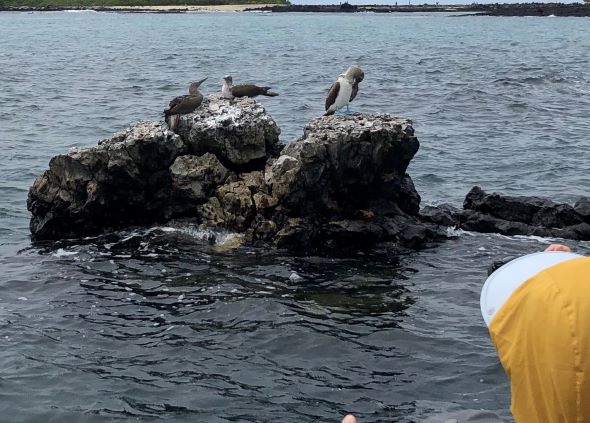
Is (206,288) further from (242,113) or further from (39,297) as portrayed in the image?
(242,113)

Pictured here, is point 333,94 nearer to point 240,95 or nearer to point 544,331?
point 240,95

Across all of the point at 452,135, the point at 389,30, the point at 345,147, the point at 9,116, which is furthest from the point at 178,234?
the point at 389,30

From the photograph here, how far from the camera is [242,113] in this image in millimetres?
14953

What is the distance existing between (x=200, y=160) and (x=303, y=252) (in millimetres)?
2726

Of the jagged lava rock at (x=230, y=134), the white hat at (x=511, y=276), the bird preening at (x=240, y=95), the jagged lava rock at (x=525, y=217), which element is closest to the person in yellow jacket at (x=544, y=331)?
the white hat at (x=511, y=276)

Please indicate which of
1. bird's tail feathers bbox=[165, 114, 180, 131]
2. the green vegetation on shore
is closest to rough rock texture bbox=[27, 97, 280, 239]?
bird's tail feathers bbox=[165, 114, 180, 131]

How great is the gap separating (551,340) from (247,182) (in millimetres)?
11831

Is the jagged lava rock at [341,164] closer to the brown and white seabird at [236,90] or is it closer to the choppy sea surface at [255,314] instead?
the choppy sea surface at [255,314]

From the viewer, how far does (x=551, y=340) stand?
2.68m

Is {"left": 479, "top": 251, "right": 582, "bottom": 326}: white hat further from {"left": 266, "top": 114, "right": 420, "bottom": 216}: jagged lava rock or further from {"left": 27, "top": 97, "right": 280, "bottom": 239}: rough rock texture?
{"left": 27, "top": 97, "right": 280, "bottom": 239}: rough rock texture

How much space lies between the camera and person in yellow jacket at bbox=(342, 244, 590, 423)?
262 centimetres

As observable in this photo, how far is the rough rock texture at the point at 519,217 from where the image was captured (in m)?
14.8

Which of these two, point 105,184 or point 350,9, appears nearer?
point 105,184

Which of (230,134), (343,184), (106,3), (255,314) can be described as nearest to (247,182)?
(230,134)
